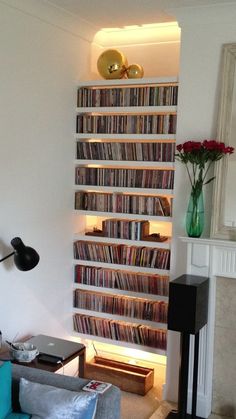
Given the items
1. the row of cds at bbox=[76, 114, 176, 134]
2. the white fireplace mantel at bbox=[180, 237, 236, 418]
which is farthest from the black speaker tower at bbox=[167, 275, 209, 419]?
the row of cds at bbox=[76, 114, 176, 134]

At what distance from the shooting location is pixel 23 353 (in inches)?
107

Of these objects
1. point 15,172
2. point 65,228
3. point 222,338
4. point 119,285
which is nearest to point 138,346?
point 119,285

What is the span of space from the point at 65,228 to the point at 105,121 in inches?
33.8

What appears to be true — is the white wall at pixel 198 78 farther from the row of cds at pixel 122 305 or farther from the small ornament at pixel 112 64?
the small ornament at pixel 112 64

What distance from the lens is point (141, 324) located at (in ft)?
11.5

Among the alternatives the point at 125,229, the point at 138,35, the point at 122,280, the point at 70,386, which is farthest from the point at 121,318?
the point at 138,35

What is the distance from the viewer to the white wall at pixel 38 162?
2.88m

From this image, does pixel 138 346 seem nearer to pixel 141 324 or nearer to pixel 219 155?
pixel 141 324

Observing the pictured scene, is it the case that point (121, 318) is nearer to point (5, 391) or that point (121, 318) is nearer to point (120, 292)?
point (120, 292)

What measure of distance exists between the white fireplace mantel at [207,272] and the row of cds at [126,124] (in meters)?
0.83

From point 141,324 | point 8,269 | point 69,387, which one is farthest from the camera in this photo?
point 141,324

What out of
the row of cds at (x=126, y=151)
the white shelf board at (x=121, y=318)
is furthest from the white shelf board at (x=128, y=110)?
the white shelf board at (x=121, y=318)

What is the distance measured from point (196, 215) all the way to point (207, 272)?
377 millimetres

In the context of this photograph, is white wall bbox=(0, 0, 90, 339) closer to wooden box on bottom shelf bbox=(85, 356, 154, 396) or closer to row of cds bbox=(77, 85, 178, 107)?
row of cds bbox=(77, 85, 178, 107)
